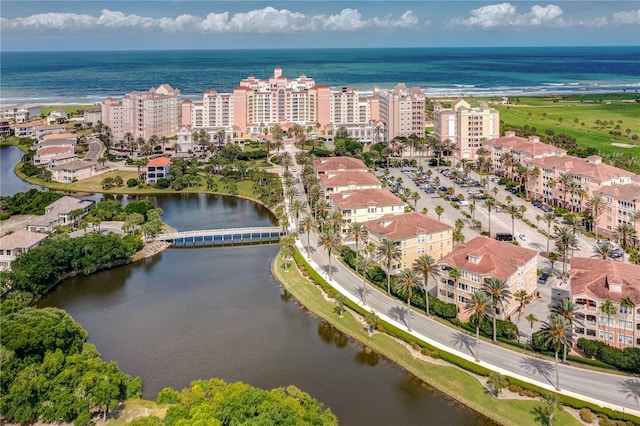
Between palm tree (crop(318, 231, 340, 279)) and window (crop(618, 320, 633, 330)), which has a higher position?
palm tree (crop(318, 231, 340, 279))

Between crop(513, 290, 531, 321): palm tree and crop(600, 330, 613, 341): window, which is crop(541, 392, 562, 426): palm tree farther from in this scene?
crop(513, 290, 531, 321): palm tree

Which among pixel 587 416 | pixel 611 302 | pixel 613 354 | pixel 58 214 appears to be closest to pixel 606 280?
pixel 611 302

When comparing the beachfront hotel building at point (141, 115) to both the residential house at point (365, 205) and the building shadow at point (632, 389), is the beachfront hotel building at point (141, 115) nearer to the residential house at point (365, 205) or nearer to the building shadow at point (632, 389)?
the residential house at point (365, 205)

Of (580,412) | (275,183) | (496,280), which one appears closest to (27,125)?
(275,183)

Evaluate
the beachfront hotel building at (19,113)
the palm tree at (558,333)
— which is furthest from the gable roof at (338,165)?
the beachfront hotel building at (19,113)

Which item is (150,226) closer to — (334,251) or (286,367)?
(334,251)

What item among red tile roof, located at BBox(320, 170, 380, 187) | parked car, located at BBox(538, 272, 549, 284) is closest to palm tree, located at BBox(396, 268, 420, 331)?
parked car, located at BBox(538, 272, 549, 284)
